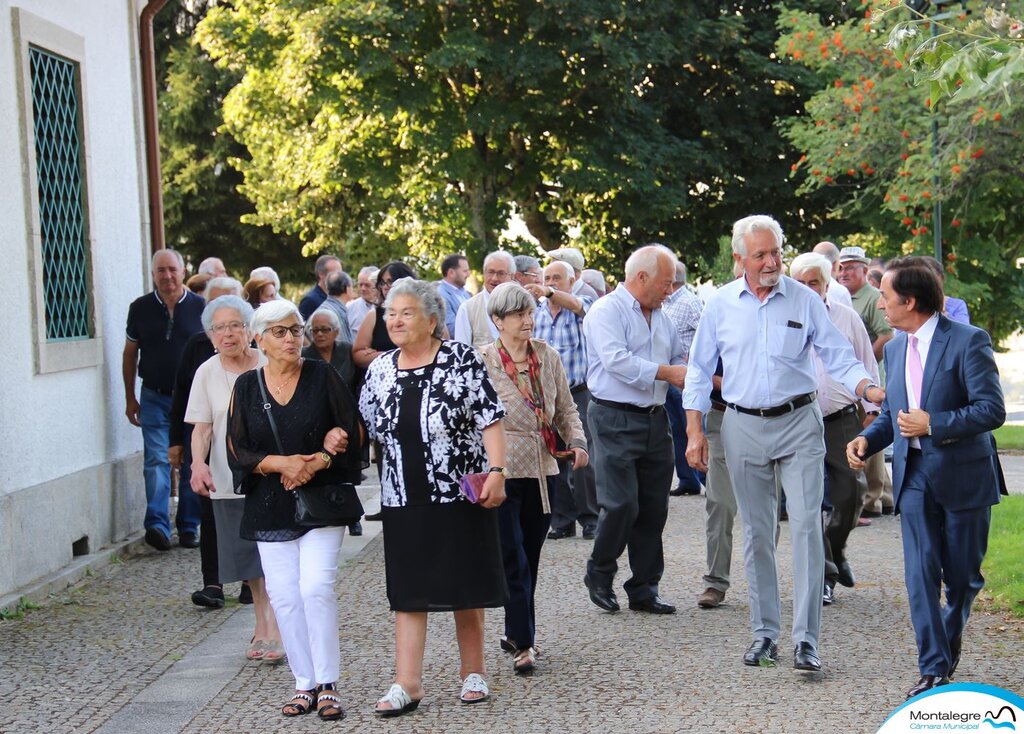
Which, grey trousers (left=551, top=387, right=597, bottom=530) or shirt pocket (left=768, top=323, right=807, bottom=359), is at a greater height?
shirt pocket (left=768, top=323, right=807, bottom=359)

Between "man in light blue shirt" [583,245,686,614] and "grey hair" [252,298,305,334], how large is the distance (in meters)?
2.18

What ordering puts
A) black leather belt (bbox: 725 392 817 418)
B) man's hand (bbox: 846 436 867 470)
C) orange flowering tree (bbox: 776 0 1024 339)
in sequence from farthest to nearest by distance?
orange flowering tree (bbox: 776 0 1024 339), black leather belt (bbox: 725 392 817 418), man's hand (bbox: 846 436 867 470)

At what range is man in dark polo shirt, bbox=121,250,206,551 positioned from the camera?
37.3 feet

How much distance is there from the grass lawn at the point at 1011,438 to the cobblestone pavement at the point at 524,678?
8.41 metres

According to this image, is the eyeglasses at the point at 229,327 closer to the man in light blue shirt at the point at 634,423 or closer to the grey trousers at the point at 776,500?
the man in light blue shirt at the point at 634,423

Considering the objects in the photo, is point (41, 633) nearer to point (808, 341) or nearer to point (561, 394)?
point (561, 394)

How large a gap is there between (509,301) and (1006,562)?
405 cm

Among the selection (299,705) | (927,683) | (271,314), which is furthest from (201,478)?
(927,683)

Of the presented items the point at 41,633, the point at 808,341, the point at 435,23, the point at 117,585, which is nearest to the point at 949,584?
the point at 808,341

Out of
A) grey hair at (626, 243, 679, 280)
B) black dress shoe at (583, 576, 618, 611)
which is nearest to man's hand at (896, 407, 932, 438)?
grey hair at (626, 243, 679, 280)

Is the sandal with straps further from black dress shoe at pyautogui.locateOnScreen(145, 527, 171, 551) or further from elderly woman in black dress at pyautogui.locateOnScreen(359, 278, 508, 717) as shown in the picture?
black dress shoe at pyautogui.locateOnScreen(145, 527, 171, 551)

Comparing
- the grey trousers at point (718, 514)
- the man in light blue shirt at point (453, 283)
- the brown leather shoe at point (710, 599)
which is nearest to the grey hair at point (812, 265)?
the grey trousers at point (718, 514)

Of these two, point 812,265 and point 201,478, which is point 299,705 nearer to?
point 201,478

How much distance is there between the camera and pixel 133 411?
38.5ft
